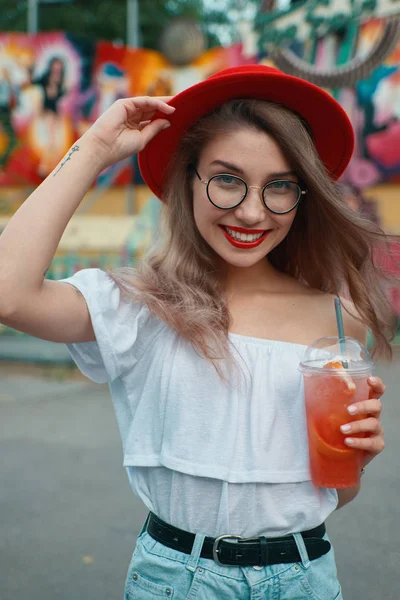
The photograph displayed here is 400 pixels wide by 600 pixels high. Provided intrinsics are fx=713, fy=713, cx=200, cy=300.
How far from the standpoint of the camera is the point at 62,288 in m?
1.67

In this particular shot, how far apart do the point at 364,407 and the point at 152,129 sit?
891 millimetres

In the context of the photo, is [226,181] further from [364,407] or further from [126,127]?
[364,407]

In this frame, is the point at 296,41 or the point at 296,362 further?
the point at 296,41

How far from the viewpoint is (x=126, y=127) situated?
1.84 metres

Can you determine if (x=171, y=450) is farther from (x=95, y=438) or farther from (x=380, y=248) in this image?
(x=95, y=438)

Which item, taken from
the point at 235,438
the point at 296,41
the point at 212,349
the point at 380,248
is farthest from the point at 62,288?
the point at 296,41

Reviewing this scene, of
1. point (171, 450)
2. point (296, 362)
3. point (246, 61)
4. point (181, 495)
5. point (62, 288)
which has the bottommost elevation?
point (181, 495)

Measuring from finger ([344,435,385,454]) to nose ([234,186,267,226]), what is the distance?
22.7 inches

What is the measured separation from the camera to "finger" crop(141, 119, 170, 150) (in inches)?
72.9

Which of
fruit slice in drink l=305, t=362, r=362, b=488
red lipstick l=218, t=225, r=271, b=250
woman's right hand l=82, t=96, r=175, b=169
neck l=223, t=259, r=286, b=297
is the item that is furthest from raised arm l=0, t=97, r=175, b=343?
fruit slice in drink l=305, t=362, r=362, b=488

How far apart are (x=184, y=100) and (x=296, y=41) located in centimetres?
931

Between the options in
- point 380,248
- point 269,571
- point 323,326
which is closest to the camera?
point 269,571

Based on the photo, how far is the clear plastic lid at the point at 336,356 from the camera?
168 centimetres

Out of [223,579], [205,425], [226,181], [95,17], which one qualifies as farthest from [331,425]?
[95,17]
